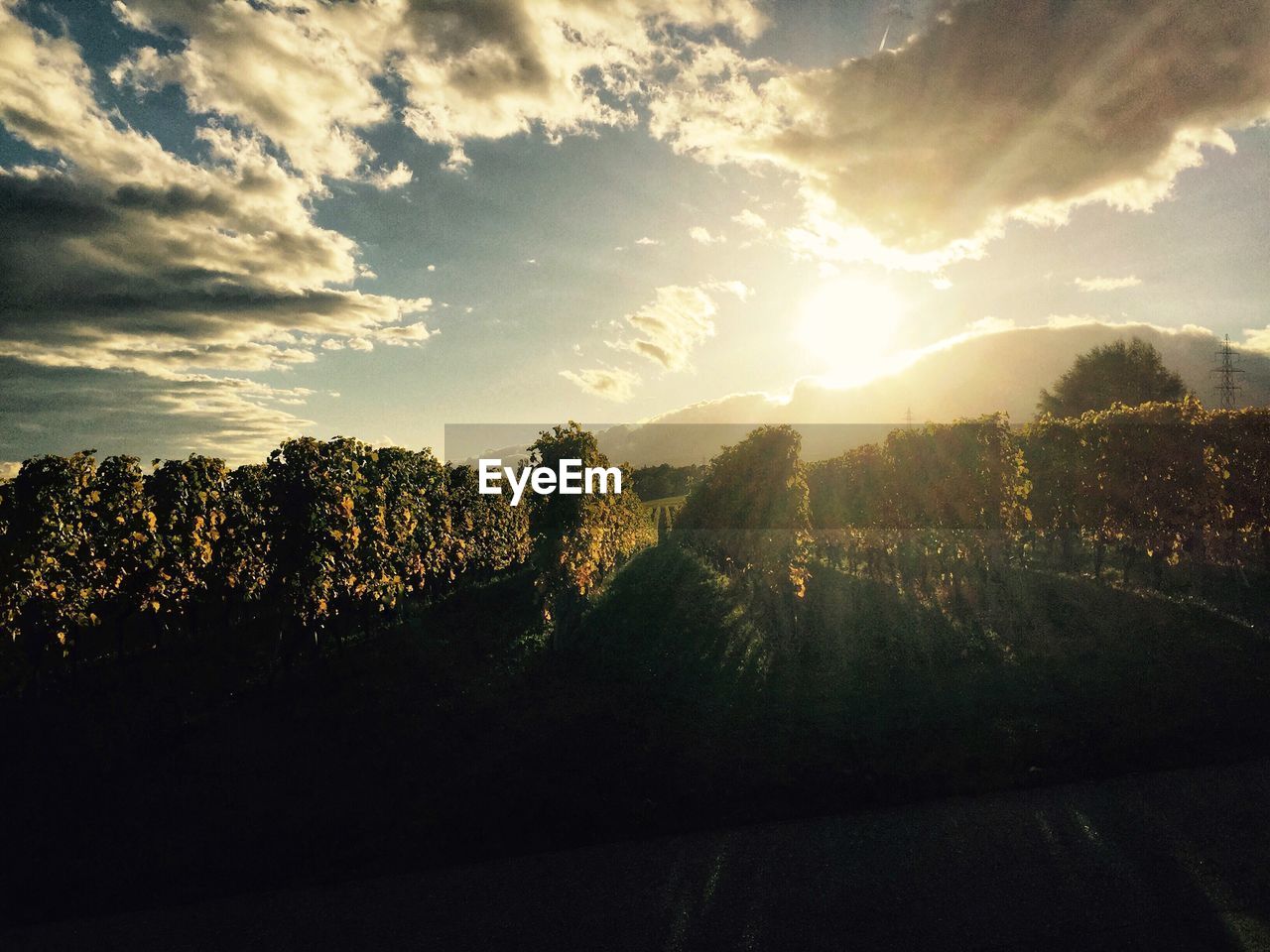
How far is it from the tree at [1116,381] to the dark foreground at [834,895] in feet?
274

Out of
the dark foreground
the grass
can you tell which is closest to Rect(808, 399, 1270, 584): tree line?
the grass

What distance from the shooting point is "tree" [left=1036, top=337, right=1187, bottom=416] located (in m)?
75.6

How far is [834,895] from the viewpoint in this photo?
22.7 feet

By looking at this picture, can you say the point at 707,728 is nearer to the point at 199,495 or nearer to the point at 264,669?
the point at 264,669

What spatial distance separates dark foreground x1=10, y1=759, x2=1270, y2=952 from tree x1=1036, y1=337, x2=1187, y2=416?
274 ft

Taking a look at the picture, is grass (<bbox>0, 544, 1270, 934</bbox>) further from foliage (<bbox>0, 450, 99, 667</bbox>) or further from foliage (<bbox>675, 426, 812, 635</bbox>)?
foliage (<bbox>0, 450, 99, 667</bbox>)

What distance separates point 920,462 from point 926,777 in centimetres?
1560

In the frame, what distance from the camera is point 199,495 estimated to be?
21578mm

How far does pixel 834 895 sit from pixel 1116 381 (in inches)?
3572

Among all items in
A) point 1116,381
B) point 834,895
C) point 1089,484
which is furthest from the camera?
point 1116,381

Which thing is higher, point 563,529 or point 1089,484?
point 1089,484

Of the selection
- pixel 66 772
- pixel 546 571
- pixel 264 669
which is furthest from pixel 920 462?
pixel 66 772

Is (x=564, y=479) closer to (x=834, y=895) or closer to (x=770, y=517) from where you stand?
(x=770, y=517)

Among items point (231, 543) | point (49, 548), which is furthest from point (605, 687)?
point (231, 543)
